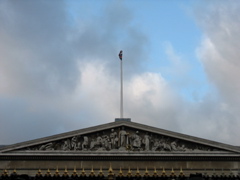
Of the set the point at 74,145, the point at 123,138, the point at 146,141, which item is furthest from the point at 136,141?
the point at 74,145

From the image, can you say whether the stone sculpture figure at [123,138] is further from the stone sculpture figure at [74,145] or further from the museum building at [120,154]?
the stone sculpture figure at [74,145]

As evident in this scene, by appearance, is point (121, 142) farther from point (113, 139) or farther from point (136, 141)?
point (136, 141)

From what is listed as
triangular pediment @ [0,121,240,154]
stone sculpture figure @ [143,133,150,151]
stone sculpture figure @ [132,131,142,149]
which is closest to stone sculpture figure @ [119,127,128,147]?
triangular pediment @ [0,121,240,154]

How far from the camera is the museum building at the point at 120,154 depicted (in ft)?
96.2

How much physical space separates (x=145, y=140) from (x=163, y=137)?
1.72 meters

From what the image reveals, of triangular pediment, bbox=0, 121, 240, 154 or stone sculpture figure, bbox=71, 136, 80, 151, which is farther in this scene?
stone sculpture figure, bbox=71, 136, 80, 151

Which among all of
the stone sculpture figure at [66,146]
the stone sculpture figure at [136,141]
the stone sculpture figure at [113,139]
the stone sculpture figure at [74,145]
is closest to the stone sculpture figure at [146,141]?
the stone sculpture figure at [136,141]

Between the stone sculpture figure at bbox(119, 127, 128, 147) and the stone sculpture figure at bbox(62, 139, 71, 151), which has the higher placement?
the stone sculpture figure at bbox(119, 127, 128, 147)

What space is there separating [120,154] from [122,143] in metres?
1.06

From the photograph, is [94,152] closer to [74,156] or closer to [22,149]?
[74,156]

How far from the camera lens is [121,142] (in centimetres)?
3000

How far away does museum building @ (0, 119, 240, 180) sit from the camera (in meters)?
29.3

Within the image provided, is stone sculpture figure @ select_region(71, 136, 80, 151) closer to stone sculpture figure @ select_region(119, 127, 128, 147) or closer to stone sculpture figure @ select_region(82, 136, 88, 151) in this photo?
stone sculpture figure @ select_region(82, 136, 88, 151)

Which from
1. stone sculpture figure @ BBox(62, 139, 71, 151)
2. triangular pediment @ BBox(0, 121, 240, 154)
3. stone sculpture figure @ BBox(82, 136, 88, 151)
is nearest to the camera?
triangular pediment @ BBox(0, 121, 240, 154)
